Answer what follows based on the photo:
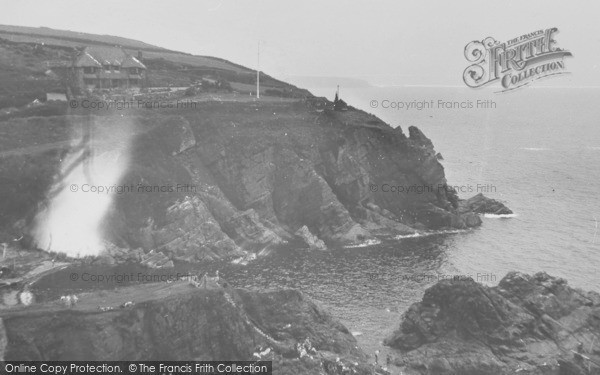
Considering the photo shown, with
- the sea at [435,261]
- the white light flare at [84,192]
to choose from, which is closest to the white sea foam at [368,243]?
the sea at [435,261]

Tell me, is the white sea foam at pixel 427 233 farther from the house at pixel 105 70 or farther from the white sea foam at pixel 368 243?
the house at pixel 105 70

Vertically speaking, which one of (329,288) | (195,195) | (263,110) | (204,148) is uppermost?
(263,110)

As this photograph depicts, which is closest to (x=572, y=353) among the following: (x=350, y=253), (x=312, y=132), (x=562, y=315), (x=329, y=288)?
(x=562, y=315)

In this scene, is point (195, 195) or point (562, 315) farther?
point (195, 195)

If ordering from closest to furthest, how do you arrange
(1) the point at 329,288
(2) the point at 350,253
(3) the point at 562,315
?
(3) the point at 562,315
(1) the point at 329,288
(2) the point at 350,253

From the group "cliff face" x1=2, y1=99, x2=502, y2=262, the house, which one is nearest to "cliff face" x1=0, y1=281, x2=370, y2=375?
"cliff face" x1=2, y1=99, x2=502, y2=262

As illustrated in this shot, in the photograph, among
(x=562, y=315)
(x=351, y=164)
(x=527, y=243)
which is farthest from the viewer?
(x=351, y=164)

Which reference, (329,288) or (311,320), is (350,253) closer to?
(329,288)

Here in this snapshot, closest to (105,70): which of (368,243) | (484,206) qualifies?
(368,243)
